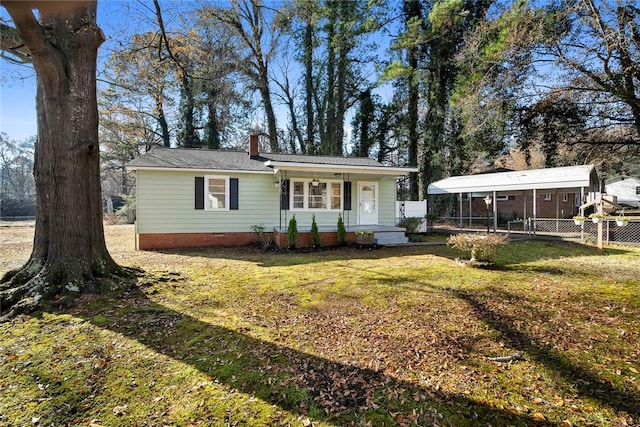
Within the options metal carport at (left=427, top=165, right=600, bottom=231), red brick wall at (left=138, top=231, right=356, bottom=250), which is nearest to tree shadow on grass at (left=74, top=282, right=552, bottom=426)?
red brick wall at (left=138, top=231, right=356, bottom=250)

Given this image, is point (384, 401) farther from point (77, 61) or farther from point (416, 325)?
point (77, 61)

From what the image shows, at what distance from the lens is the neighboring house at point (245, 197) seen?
10.4 metres

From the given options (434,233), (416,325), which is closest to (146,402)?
(416,325)

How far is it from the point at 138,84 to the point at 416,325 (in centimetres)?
2109

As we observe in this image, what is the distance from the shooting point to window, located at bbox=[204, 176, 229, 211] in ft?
35.9

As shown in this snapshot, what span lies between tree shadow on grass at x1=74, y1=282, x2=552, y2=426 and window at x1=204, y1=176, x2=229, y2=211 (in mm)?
7215

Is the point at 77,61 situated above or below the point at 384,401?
above

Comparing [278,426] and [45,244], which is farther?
[45,244]

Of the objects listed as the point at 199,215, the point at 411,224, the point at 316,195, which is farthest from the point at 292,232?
the point at 411,224

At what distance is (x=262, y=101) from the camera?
2261cm

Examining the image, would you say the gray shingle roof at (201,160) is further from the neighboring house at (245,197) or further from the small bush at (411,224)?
the small bush at (411,224)

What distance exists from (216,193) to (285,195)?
2.56 m

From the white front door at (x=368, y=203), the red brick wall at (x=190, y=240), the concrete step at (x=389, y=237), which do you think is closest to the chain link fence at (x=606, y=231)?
the concrete step at (x=389, y=237)

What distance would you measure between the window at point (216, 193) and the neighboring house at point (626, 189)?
132 feet
